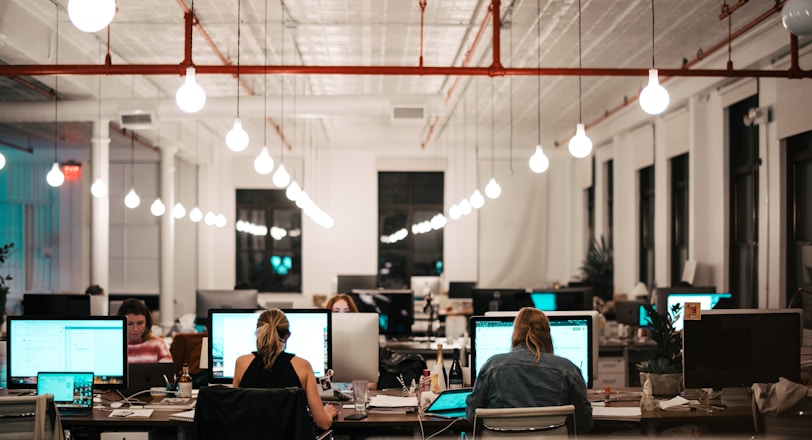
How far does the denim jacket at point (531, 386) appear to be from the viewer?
3.71 meters

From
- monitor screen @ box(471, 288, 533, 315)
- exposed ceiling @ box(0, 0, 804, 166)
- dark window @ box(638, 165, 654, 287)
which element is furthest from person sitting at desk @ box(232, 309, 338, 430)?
dark window @ box(638, 165, 654, 287)

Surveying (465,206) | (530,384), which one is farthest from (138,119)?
(530,384)

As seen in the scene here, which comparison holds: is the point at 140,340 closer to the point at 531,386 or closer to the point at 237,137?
the point at 237,137

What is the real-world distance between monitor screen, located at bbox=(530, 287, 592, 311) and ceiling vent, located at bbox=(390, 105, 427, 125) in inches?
116

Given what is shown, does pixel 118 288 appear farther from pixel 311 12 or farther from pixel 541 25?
pixel 541 25

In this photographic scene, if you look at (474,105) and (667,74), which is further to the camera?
(474,105)

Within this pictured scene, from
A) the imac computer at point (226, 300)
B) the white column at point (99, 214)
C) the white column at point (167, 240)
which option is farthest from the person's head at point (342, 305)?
the white column at point (167, 240)

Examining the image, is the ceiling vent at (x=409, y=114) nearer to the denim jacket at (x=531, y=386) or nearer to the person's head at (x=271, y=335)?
the person's head at (x=271, y=335)

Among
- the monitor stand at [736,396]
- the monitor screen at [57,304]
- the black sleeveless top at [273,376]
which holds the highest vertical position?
the monitor screen at [57,304]

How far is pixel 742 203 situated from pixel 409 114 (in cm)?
429

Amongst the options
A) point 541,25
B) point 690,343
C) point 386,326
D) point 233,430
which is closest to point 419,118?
point 541,25

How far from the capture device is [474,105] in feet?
43.9

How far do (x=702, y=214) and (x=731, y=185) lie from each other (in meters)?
0.70

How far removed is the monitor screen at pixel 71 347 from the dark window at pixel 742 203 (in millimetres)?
7451
